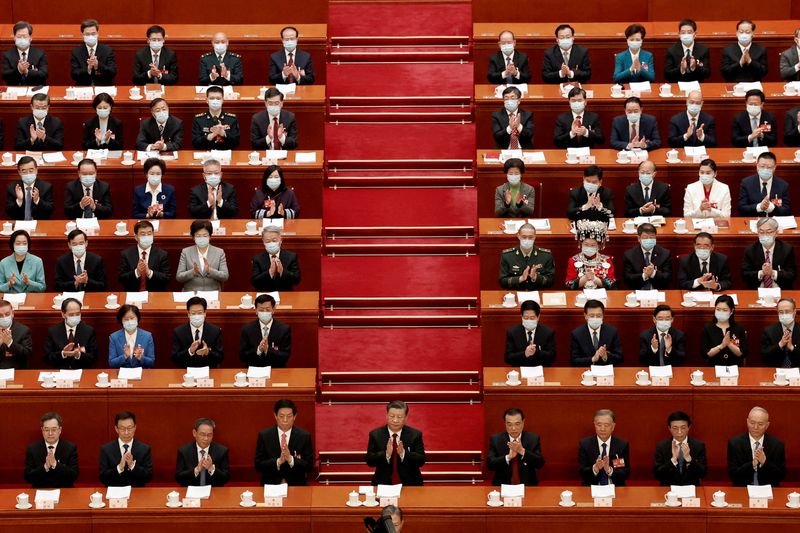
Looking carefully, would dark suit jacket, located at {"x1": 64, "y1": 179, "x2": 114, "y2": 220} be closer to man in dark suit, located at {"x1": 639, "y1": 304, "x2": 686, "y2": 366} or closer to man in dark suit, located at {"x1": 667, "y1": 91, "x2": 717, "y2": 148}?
man in dark suit, located at {"x1": 639, "y1": 304, "x2": 686, "y2": 366}

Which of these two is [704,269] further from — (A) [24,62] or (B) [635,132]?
(A) [24,62]

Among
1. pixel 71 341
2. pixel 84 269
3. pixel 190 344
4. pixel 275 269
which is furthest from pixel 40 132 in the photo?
pixel 190 344

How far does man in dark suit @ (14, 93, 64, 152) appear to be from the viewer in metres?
12.9

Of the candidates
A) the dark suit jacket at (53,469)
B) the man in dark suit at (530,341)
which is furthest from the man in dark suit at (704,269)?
the dark suit jacket at (53,469)

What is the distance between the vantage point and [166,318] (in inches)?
449

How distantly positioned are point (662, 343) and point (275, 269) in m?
2.83

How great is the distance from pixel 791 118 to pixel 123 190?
214 inches

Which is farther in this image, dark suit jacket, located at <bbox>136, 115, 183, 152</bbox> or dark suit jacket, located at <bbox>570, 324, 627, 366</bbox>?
dark suit jacket, located at <bbox>136, 115, 183, 152</bbox>

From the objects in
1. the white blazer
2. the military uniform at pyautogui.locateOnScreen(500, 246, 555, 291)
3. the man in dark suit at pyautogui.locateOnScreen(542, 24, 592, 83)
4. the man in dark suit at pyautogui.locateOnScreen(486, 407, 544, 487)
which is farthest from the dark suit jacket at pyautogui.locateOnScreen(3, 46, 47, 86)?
the man in dark suit at pyautogui.locateOnScreen(486, 407, 544, 487)

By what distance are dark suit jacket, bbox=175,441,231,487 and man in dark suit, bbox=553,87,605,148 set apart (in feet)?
14.3

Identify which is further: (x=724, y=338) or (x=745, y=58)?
(x=745, y=58)

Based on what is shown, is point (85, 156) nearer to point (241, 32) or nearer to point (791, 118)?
point (241, 32)

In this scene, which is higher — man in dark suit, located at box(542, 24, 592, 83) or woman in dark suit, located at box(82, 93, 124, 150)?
man in dark suit, located at box(542, 24, 592, 83)

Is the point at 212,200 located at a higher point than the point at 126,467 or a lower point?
higher
